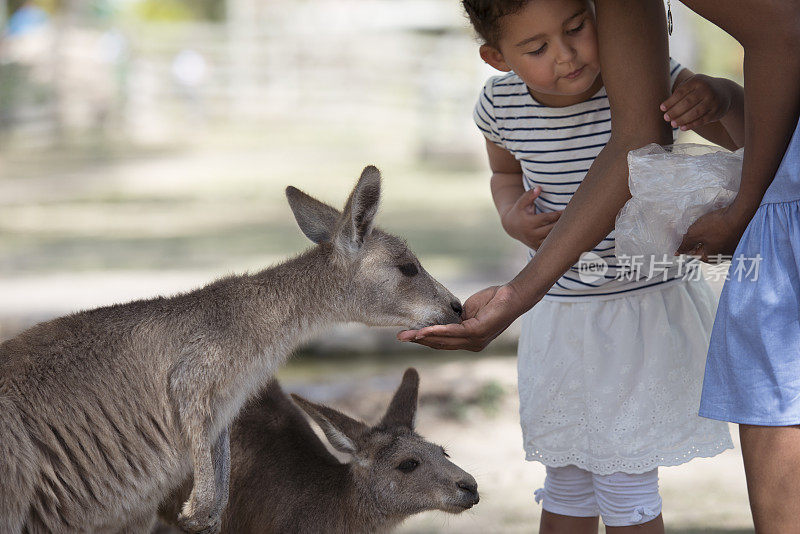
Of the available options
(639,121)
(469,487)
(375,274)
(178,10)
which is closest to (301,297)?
(375,274)

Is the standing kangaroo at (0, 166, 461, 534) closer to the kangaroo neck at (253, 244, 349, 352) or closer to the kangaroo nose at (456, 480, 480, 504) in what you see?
the kangaroo neck at (253, 244, 349, 352)

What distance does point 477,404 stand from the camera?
518 cm

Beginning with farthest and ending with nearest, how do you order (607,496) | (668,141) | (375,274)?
(375,274) → (607,496) → (668,141)

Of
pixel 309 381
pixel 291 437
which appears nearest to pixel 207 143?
pixel 309 381

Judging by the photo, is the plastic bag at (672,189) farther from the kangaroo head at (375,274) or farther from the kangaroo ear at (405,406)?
the kangaroo ear at (405,406)

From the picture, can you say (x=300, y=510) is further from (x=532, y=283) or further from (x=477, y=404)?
(x=477, y=404)

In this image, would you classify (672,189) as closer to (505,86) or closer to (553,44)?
(553,44)

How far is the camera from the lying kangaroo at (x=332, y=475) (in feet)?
10.1

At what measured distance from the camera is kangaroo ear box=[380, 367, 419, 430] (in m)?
3.30

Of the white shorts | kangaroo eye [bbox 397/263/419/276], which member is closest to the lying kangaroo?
the white shorts

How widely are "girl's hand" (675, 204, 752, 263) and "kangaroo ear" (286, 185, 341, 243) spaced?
3.55 ft

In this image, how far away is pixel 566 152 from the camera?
9.39 feet

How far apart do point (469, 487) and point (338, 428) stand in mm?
439

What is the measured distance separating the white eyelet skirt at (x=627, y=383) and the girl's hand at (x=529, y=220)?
0.78 feet
